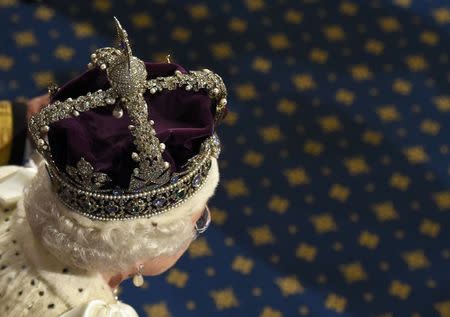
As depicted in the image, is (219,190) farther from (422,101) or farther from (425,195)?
(422,101)

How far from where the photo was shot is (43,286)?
39.2 inches

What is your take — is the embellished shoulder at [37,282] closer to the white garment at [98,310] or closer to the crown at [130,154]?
the white garment at [98,310]

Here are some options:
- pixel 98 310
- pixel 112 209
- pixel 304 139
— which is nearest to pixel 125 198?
pixel 112 209

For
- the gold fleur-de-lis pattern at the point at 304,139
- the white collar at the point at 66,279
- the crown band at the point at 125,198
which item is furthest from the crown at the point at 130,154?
the gold fleur-de-lis pattern at the point at 304,139

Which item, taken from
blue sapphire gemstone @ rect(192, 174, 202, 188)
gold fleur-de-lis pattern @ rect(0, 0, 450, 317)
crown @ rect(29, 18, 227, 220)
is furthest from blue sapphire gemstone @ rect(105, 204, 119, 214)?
gold fleur-de-lis pattern @ rect(0, 0, 450, 317)

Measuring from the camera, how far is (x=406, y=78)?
2.20 metres

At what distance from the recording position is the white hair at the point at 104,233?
93 cm

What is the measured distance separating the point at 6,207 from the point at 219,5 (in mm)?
1411

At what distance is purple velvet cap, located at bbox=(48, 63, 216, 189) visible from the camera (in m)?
0.88

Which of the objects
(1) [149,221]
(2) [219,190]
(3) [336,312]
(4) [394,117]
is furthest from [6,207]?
(4) [394,117]

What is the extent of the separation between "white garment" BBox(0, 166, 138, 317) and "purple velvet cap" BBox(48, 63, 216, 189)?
19 centimetres

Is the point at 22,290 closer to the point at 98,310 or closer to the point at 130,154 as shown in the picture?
the point at 98,310

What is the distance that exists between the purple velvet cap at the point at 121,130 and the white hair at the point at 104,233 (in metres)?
0.07

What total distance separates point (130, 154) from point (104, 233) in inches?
5.1
